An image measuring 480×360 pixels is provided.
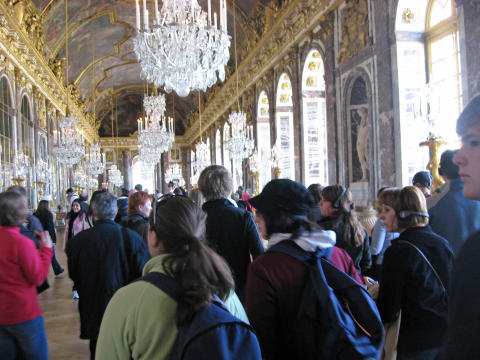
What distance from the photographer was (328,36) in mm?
10797

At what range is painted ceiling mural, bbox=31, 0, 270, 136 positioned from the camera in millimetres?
17548

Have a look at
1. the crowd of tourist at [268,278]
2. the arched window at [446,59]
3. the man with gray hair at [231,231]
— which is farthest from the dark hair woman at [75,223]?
the arched window at [446,59]

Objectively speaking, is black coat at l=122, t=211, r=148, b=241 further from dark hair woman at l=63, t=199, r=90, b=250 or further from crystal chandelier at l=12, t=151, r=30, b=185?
crystal chandelier at l=12, t=151, r=30, b=185

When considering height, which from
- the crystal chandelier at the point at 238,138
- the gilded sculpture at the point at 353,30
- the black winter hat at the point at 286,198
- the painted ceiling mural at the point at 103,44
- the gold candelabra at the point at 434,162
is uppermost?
the painted ceiling mural at the point at 103,44

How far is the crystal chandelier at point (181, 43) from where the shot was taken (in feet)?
18.4

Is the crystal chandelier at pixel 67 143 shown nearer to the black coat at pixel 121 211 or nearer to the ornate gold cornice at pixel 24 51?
the ornate gold cornice at pixel 24 51

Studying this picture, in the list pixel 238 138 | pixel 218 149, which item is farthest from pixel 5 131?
pixel 218 149

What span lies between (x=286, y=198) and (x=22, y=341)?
214cm

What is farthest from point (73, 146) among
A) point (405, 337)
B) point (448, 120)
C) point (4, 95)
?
point (405, 337)

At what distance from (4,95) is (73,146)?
2690 mm

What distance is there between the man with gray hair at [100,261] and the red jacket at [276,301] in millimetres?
1710

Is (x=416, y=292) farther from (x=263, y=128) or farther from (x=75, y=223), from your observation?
(x=263, y=128)

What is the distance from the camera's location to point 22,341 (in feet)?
9.26

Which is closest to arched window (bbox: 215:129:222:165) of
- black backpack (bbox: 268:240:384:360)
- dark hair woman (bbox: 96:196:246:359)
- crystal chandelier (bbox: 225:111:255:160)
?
crystal chandelier (bbox: 225:111:255:160)
